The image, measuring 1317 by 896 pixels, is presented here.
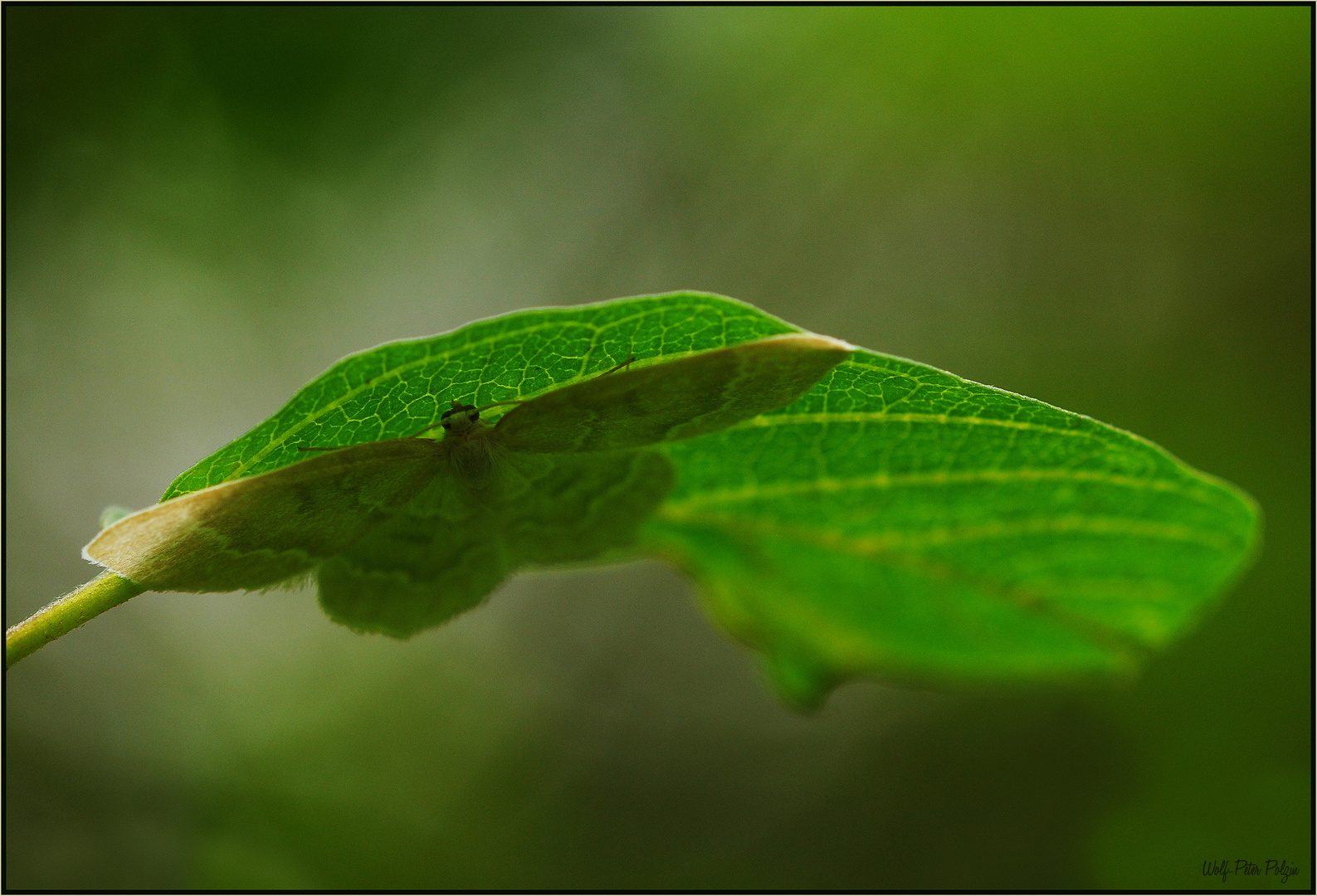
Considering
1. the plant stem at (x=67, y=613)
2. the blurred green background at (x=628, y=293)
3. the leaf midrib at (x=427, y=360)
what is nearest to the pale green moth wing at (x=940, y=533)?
the leaf midrib at (x=427, y=360)

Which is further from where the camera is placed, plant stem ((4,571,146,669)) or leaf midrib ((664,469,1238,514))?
leaf midrib ((664,469,1238,514))

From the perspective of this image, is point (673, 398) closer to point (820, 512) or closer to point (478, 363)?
point (478, 363)

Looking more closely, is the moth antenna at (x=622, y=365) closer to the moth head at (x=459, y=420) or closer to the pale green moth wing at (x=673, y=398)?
the pale green moth wing at (x=673, y=398)

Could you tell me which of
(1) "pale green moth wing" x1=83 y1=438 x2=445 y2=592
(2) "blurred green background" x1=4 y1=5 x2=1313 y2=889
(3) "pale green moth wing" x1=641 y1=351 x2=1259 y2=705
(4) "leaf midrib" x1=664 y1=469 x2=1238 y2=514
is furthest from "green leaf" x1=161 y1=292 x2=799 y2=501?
(2) "blurred green background" x1=4 y1=5 x2=1313 y2=889

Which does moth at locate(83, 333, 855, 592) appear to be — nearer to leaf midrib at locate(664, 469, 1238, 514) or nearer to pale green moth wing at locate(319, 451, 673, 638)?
pale green moth wing at locate(319, 451, 673, 638)

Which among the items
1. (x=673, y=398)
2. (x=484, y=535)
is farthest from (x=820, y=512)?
(x=484, y=535)

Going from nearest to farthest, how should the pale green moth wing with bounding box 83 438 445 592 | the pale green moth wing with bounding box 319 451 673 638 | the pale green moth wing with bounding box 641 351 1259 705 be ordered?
the pale green moth wing with bounding box 83 438 445 592 → the pale green moth wing with bounding box 641 351 1259 705 → the pale green moth wing with bounding box 319 451 673 638
